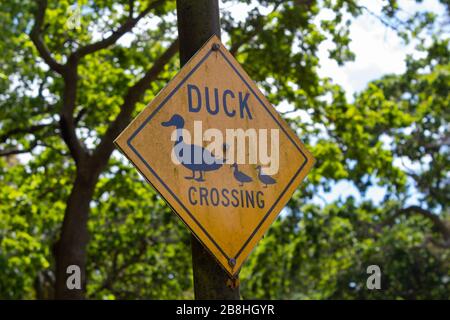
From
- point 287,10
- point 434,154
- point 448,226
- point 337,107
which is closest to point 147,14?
point 287,10

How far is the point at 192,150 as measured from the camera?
11.6 ft

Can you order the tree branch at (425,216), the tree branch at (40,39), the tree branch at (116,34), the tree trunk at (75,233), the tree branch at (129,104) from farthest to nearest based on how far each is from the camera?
the tree branch at (425,216), the tree branch at (40,39), the tree branch at (116,34), the tree branch at (129,104), the tree trunk at (75,233)

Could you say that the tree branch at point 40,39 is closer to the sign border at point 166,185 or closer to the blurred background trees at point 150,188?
the blurred background trees at point 150,188

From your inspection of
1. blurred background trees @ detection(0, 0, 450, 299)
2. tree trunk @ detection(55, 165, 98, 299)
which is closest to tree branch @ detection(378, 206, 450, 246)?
blurred background trees @ detection(0, 0, 450, 299)

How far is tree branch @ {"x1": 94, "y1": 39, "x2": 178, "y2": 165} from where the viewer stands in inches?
570

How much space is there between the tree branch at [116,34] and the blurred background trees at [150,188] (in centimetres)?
3

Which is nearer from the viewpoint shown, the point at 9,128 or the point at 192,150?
the point at 192,150

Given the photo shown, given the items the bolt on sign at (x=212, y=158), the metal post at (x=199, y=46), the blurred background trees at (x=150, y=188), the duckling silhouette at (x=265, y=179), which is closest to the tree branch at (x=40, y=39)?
the blurred background trees at (x=150, y=188)

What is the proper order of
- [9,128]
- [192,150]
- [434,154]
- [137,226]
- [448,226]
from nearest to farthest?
[192,150], [9,128], [434,154], [137,226], [448,226]

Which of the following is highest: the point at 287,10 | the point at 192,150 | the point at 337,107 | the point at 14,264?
the point at 287,10

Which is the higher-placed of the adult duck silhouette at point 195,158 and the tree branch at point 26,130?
the tree branch at point 26,130

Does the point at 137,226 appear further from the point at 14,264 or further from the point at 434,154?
the point at 434,154

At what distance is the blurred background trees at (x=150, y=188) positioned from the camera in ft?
48.5
